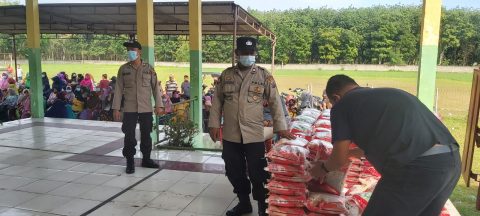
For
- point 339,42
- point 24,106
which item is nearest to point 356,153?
point 24,106

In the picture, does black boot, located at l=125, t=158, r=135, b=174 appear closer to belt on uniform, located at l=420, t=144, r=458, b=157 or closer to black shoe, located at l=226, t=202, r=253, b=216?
black shoe, located at l=226, t=202, r=253, b=216

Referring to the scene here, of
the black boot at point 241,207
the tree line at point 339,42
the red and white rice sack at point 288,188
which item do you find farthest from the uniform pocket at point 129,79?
the tree line at point 339,42

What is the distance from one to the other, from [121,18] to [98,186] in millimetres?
8439

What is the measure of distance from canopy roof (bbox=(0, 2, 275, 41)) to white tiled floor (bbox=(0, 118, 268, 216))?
16.0 feet

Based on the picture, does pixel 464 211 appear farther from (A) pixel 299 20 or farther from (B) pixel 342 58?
(A) pixel 299 20

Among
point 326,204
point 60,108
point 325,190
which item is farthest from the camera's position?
point 60,108

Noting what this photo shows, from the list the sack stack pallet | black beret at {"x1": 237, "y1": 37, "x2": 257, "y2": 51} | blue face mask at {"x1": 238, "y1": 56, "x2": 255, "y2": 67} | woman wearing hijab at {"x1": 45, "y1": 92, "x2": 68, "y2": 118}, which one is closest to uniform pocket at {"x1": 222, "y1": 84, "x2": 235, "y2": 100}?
blue face mask at {"x1": 238, "y1": 56, "x2": 255, "y2": 67}

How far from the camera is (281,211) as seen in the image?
9.14 ft

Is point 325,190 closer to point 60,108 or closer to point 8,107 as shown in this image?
point 60,108

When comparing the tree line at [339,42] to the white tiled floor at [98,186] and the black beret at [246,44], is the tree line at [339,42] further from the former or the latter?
the black beret at [246,44]

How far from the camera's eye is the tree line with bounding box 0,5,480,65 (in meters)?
32.1

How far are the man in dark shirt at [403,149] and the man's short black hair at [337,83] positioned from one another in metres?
0.19

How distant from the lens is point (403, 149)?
5.93 ft

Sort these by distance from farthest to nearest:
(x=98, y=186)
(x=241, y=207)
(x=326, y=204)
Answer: (x=98, y=186), (x=241, y=207), (x=326, y=204)
